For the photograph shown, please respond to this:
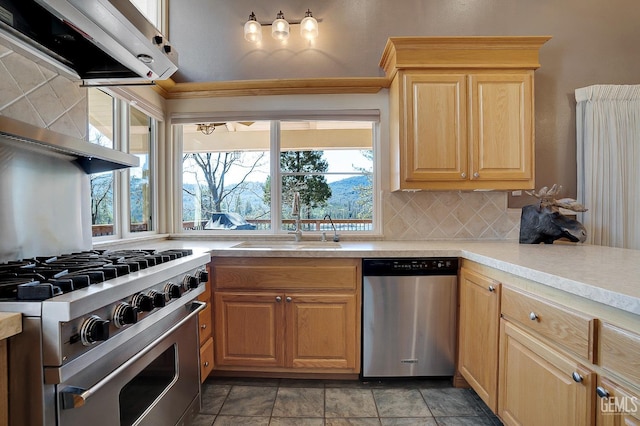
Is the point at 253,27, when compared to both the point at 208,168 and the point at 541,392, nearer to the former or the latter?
the point at 208,168

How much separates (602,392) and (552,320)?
24cm

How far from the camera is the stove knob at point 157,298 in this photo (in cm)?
102

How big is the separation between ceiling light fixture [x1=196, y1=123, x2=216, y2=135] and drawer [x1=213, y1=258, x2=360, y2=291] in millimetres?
1304

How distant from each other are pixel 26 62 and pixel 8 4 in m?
0.38

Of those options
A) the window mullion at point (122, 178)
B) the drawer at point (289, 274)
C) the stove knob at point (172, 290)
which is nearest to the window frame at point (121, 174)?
the window mullion at point (122, 178)

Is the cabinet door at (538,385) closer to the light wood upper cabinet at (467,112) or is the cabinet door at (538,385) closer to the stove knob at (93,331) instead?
the light wood upper cabinet at (467,112)

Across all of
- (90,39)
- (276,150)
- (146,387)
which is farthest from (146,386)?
(276,150)

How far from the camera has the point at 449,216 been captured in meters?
2.40

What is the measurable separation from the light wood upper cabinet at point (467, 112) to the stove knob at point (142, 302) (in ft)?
5.64

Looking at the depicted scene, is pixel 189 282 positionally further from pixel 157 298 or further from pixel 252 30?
pixel 252 30

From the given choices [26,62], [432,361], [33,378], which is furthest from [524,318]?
[26,62]

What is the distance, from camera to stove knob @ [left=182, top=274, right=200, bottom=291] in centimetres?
130

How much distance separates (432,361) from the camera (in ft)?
6.03

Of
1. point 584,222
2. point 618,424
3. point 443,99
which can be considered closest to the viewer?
point 618,424
